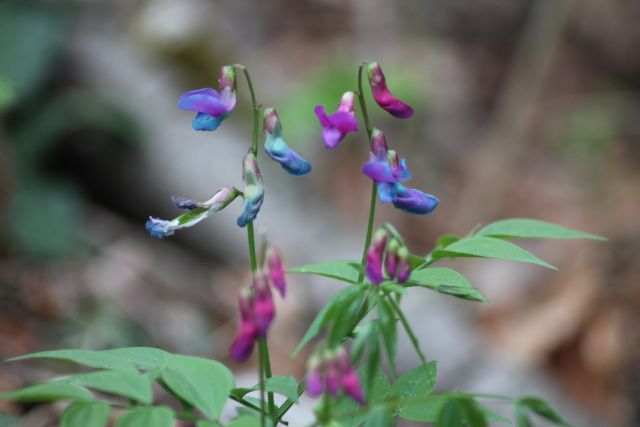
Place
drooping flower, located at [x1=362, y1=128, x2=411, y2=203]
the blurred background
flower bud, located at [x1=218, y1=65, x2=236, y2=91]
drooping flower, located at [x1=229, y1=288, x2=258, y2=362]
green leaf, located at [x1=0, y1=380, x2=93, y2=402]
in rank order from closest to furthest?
green leaf, located at [x1=0, y1=380, x2=93, y2=402] → drooping flower, located at [x1=229, y1=288, x2=258, y2=362] → drooping flower, located at [x1=362, y1=128, x2=411, y2=203] → flower bud, located at [x1=218, y1=65, x2=236, y2=91] → the blurred background

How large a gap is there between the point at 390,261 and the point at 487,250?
0.80 feet

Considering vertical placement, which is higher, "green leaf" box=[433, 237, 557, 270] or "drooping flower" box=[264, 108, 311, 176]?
"drooping flower" box=[264, 108, 311, 176]

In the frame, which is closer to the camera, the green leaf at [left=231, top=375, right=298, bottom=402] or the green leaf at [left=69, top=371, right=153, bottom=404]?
the green leaf at [left=69, top=371, right=153, bottom=404]

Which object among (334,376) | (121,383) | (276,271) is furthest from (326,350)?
(121,383)

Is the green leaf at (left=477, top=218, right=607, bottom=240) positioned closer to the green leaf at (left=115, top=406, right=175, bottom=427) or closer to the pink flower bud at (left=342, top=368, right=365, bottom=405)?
the pink flower bud at (left=342, top=368, right=365, bottom=405)

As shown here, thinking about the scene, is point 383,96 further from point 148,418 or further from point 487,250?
point 148,418

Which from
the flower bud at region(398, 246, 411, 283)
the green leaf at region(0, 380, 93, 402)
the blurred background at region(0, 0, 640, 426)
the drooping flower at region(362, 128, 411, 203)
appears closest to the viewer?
the green leaf at region(0, 380, 93, 402)

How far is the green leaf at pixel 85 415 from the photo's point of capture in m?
1.29

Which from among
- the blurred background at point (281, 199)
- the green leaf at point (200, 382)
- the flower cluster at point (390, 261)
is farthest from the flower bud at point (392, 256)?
the blurred background at point (281, 199)

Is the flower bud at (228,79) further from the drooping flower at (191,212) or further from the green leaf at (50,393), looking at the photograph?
the green leaf at (50,393)

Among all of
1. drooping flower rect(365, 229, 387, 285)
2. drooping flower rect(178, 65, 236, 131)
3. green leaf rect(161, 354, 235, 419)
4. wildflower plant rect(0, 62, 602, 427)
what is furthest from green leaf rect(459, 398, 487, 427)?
drooping flower rect(178, 65, 236, 131)

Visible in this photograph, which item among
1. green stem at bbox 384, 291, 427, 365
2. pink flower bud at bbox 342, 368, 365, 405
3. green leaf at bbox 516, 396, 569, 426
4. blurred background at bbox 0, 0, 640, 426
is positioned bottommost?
blurred background at bbox 0, 0, 640, 426

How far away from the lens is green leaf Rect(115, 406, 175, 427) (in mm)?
1273

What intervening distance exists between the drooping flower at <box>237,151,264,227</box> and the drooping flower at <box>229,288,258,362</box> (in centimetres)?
28
